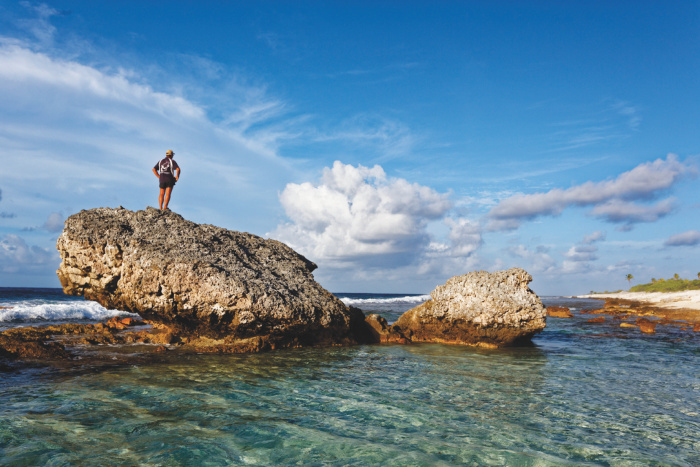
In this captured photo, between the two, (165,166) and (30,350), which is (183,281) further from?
(165,166)

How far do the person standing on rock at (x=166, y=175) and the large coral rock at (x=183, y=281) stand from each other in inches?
46.8

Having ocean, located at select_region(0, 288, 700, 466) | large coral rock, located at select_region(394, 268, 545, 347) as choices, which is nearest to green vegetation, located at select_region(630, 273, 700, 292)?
large coral rock, located at select_region(394, 268, 545, 347)

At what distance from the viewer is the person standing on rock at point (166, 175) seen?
43.0 feet

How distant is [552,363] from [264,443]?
880cm

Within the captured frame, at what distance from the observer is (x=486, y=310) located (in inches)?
526

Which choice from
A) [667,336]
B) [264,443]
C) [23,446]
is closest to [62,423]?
[23,446]

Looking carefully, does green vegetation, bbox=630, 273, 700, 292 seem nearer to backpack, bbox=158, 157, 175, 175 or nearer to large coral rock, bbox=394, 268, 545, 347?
large coral rock, bbox=394, 268, 545, 347

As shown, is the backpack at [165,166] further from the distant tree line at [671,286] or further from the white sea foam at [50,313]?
the distant tree line at [671,286]

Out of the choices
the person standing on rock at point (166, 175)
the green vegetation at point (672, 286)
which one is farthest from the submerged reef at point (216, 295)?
the green vegetation at point (672, 286)

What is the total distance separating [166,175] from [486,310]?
1138 centimetres

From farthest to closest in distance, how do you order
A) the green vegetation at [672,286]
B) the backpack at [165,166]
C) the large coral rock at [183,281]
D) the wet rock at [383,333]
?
the green vegetation at [672,286] < the wet rock at [383,333] < the backpack at [165,166] < the large coral rock at [183,281]

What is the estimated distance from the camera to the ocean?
473 cm

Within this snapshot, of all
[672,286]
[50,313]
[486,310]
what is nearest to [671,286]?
[672,286]

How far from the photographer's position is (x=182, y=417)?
229 inches
